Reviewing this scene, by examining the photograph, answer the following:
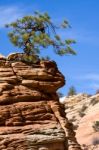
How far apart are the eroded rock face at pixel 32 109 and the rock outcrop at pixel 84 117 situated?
2585 cm

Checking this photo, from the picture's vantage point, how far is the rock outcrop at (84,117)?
5734 cm

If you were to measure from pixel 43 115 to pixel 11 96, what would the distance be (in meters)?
2.08

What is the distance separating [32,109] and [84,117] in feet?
147

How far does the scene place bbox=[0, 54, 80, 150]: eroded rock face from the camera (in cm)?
2542

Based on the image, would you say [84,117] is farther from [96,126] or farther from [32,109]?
[32,109]

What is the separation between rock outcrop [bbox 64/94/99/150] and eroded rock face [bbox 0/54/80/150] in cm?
2585

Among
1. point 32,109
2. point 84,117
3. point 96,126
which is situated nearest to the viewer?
point 32,109

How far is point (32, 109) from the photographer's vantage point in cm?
2684

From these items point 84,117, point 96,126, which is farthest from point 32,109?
point 84,117

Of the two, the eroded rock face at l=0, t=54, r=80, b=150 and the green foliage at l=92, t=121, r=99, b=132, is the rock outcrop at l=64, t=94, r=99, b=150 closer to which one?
the green foliage at l=92, t=121, r=99, b=132

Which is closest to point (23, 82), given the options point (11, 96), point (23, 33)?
point (11, 96)

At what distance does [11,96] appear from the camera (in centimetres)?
2692

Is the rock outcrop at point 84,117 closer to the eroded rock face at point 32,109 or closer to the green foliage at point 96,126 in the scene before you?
the green foliage at point 96,126

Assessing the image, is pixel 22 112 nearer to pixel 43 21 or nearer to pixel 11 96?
pixel 11 96
